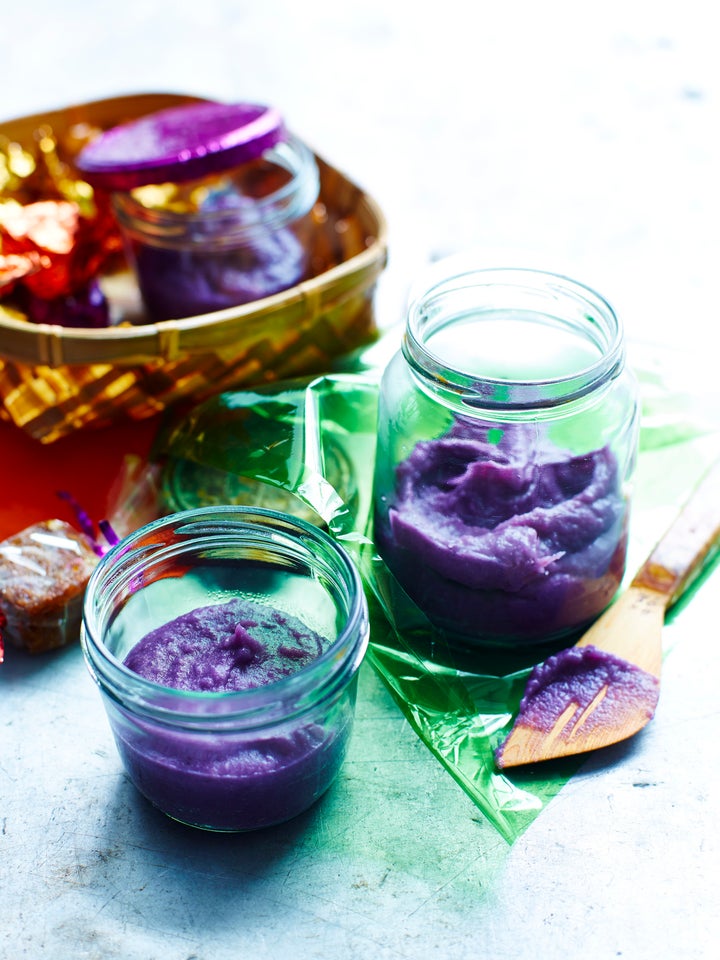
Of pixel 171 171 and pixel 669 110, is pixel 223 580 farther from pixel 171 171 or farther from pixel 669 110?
pixel 669 110

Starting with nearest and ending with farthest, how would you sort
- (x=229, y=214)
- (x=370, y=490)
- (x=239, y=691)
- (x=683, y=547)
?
(x=239, y=691), (x=683, y=547), (x=370, y=490), (x=229, y=214)

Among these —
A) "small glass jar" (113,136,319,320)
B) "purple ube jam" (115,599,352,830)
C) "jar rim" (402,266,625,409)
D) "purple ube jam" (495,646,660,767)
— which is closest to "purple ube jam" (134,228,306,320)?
"small glass jar" (113,136,319,320)

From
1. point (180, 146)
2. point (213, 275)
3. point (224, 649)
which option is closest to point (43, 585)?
point (224, 649)

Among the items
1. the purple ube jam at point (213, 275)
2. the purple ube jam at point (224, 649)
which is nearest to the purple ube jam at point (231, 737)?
the purple ube jam at point (224, 649)

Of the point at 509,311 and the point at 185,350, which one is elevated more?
the point at 509,311

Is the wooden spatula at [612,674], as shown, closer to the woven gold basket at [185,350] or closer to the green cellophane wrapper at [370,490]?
the green cellophane wrapper at [370,490]

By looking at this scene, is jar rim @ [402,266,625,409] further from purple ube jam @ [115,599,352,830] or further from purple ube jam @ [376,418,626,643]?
purple ube jam @ [115,599,352,830]

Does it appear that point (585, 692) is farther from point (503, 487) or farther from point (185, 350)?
point (185, 350)
